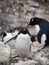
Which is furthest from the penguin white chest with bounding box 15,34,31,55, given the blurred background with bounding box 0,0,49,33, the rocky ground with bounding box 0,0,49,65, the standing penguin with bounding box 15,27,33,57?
the blurred background with bounding box 0,0,49,33

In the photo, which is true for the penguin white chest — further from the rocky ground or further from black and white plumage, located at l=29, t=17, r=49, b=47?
the rocky ground

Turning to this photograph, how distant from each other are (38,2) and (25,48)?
6.19m

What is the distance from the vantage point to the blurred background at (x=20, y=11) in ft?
28.2

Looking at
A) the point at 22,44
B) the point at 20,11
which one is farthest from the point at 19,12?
the point at 22,44

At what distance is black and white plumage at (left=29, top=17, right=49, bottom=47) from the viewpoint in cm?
495

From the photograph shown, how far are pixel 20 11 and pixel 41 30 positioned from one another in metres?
4.18

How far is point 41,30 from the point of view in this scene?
5547 mm

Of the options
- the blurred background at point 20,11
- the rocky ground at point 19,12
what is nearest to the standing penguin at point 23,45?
the rocky ground at point 19,12

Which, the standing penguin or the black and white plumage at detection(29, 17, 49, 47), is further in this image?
the black and white plumage at detection(29, 17, 49, 47)

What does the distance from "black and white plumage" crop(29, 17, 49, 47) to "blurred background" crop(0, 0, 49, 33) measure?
222 centimetres

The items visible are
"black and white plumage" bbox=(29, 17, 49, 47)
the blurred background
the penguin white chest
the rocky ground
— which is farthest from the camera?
the blurred background

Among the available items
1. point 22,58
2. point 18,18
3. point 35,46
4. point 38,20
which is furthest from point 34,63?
point 18,18

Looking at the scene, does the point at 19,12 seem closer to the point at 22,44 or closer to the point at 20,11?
the point at 20,11

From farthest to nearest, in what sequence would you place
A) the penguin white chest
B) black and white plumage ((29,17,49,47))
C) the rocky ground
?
the rocky ground
black and white plumage ((29,17,49,47))
the penguin white chest
